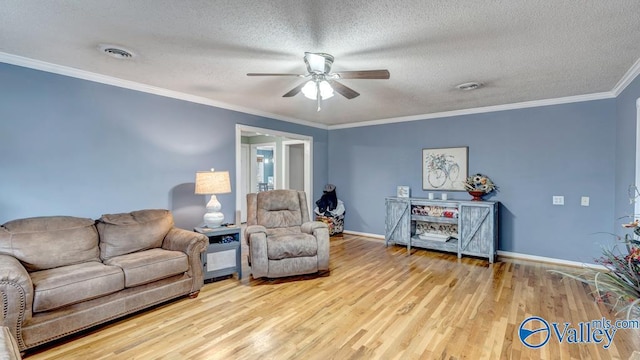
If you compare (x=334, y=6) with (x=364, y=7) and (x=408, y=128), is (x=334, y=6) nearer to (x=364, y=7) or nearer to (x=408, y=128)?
(x=364, y=7)

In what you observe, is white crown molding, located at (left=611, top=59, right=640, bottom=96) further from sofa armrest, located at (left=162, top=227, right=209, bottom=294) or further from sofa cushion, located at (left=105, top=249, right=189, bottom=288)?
sofa cushion, located at (left=105, top=249, right=189, bottom=288)

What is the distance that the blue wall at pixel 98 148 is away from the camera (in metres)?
2.78

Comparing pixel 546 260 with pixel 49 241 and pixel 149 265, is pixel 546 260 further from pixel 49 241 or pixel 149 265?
pixel 49 241

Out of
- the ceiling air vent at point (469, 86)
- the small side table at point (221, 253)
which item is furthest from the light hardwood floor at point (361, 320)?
the ceiling air vent at point (469, 86)

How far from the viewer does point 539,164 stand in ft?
14.0

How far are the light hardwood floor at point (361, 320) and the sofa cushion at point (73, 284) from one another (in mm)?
330

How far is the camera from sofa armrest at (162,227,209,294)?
3.02m

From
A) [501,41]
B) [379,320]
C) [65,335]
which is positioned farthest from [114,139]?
[501,41]

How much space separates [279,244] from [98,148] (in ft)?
7.29

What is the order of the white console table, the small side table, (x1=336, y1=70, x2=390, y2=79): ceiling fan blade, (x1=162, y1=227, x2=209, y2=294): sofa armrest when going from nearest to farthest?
(x1=336, y1=70, x2=390, y2=79): ceiling fan blade → (x1=162, y1=227, x2=209, y2=294): sofa armrest → the small side table → the white console table

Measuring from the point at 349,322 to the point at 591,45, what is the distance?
9.81ft

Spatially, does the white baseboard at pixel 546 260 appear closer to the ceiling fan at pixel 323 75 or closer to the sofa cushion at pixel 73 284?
the ceiling fan at pixel 323 75

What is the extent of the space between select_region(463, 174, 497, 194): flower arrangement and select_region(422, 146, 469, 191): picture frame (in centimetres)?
20


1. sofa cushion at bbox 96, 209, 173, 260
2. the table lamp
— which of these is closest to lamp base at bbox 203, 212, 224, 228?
the table lamp
